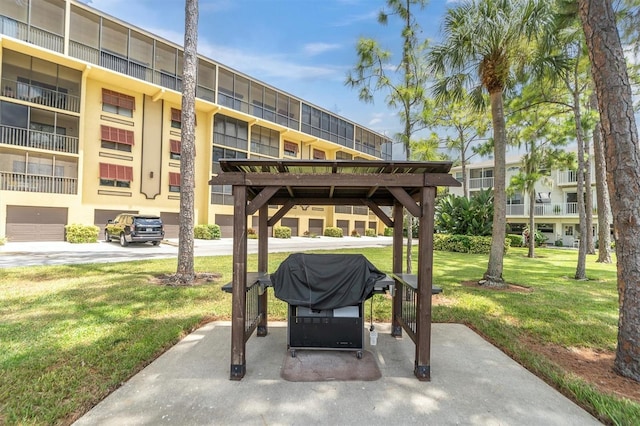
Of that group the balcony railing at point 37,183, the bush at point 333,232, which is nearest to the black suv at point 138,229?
the balcony railing at point 37,183

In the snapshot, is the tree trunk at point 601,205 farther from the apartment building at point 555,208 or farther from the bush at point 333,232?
the bush at point 333,232

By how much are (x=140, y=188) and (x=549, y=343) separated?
22.4m

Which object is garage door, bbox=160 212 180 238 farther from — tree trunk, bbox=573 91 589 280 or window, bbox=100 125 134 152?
tree trunk, bbox=573 91 589 280

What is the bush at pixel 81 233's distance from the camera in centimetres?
1759

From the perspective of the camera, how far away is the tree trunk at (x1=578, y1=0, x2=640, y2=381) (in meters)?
3.58

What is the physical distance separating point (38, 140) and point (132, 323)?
60.0ft

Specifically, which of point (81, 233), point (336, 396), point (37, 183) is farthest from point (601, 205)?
point (37, 183)

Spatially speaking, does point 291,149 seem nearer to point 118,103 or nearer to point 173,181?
point 173,181

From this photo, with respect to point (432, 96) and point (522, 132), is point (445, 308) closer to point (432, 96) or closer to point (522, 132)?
point (432, 96)

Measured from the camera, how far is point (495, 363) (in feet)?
12.9

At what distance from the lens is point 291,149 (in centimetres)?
3125

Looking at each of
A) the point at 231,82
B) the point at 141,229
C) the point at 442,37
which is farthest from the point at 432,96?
the point at 231,82

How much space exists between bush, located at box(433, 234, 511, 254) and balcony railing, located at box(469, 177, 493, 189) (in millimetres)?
16270

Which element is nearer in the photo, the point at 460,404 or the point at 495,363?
the point at 460,404
